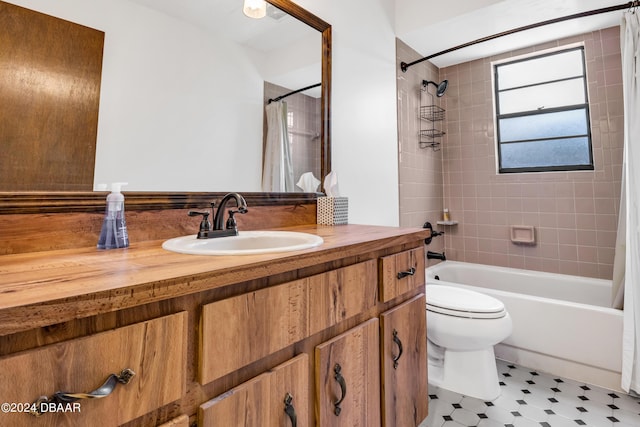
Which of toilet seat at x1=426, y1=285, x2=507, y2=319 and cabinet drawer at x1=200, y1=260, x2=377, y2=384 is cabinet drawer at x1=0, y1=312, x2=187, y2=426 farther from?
toilet seat at x1=426, y1=285, x2=507, y2=319

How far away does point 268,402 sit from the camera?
64cm

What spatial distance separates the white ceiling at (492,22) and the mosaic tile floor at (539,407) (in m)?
2.28

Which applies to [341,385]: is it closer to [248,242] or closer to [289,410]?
[289,410]

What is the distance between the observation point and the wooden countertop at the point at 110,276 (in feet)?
1.27

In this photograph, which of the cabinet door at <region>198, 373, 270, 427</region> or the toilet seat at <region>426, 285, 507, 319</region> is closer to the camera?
the cabinet door at <region>198, 373, 270, 427</region>

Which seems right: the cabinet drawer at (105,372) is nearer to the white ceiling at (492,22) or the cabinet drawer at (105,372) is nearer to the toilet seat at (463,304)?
the toilet seat at (463,304)

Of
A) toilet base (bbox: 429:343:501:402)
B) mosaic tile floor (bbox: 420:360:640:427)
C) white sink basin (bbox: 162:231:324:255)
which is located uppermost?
white sink basin (bbox: 162:231:324:255)

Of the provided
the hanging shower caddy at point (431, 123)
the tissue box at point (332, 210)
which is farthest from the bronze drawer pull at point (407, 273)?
the hanging shower caddy at point (431, 123)

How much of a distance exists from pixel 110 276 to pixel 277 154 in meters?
0.97

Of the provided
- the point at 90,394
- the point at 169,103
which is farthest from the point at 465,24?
the point at 90,394

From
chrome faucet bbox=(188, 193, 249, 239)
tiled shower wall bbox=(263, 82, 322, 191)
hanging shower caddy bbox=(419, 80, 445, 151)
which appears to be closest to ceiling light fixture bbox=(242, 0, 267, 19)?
tiled shower wall bbox=(263, 82, 322, 191)

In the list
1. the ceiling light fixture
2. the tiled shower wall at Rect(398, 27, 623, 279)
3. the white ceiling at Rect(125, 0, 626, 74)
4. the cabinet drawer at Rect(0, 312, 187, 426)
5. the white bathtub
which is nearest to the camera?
the cabinet drawer at Rect(0, 312, 187, 426)

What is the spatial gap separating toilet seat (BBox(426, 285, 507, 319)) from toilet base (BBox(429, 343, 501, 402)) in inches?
9.3

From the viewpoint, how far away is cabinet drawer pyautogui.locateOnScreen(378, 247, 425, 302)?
3.20 ft
